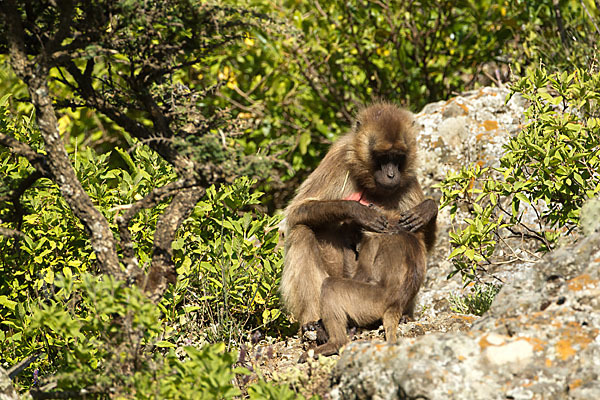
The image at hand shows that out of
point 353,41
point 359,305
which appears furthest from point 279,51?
point 359,305

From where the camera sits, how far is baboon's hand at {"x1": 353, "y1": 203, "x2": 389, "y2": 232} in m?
5.56

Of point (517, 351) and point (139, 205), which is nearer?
point (517, 351)

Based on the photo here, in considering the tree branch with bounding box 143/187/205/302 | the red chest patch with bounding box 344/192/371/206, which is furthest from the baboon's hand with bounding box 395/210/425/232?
the tree branch with bounding box 143/187/205/302

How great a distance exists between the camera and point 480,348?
349 centimetres

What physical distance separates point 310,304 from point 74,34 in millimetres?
2729

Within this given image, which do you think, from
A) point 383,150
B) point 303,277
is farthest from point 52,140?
point 383,150

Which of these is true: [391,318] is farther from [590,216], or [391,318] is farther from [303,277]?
[590,216]

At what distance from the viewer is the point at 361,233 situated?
5.86 meters

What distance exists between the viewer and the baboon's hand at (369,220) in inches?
219

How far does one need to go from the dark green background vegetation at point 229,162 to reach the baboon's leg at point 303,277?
9.9 inches

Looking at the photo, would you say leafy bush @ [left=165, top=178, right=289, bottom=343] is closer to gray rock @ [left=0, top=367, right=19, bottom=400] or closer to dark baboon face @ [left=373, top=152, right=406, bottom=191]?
dark baboon face @ [left=373, top=152, right=406, bottom=191]

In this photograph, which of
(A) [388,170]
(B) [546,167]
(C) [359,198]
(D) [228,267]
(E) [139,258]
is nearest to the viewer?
(B) [546,167]

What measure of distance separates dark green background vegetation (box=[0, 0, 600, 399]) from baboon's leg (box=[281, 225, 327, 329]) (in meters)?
0.25

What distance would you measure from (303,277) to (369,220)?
2.23 feet
